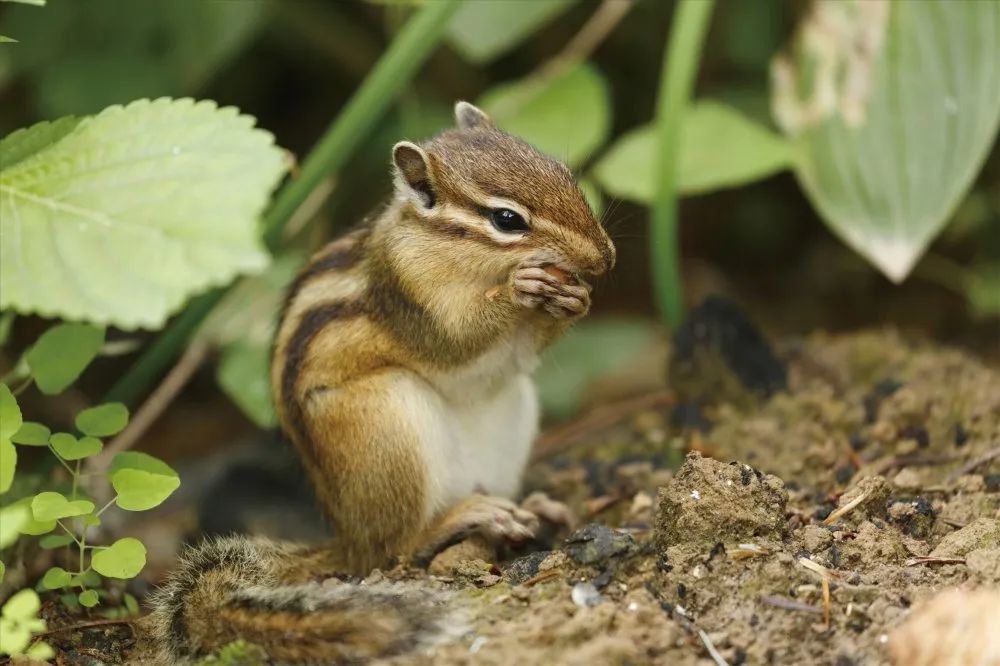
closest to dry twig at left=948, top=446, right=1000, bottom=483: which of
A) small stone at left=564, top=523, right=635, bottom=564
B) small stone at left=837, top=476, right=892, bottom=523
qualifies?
small stone at left=837, top=476, right=892, bottom=523

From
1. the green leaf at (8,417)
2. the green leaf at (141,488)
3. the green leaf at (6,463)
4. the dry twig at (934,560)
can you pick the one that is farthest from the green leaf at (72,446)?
the dry twig at (934,560)

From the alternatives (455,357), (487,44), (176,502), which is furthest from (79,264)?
(176,502)

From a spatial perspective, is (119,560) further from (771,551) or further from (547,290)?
(771,551)

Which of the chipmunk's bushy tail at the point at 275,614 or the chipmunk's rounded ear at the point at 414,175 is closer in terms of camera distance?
the chipmunk's bushy tail at the point at 275,614

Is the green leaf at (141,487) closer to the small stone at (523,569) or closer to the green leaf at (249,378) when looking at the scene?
the small stone at (523,569)

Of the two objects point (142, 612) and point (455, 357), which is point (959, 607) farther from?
point (142, 612)

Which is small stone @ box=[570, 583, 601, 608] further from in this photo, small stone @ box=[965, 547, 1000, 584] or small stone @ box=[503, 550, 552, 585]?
small stone @ box=[965, 547, 1000, 584]
